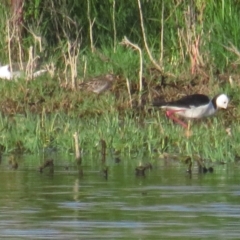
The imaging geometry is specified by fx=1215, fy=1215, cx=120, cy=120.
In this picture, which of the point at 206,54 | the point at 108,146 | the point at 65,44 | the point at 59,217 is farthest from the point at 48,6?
the point at 59,217

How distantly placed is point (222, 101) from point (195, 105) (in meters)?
0.34

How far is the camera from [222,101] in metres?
14.3

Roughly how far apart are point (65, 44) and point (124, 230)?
10.5 meters

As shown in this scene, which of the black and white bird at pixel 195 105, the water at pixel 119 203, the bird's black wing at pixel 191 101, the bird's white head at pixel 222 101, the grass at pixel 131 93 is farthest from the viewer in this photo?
the bird's black wing at pixel 191 101

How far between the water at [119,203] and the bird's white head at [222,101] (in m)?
3.85

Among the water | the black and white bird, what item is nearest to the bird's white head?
the black and white bird

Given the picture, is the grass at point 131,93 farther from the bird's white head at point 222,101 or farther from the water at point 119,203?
the water at point 119,203

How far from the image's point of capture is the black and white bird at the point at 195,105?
47.1 ft

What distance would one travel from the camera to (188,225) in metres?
7.29

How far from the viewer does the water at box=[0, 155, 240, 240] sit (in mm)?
7082

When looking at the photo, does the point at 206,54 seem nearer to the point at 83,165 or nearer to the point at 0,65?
the point at 0,65

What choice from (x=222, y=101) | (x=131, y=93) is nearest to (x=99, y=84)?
(x=131, y=93)

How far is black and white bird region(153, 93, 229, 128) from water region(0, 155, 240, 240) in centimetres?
399

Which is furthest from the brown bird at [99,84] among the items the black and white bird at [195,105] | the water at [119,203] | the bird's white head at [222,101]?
the water at [119,203]
